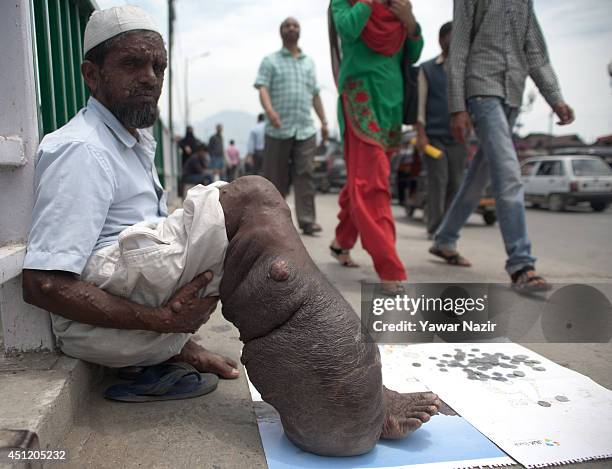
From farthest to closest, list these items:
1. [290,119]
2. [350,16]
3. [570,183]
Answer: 1. [570,183]
2. [290,119]
3. [350,16]

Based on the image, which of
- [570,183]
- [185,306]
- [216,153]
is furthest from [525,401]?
[216,153]

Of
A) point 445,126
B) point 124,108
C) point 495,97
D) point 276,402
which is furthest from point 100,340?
point 445,126

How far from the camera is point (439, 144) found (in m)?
5.39

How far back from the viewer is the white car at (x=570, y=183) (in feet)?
37.3

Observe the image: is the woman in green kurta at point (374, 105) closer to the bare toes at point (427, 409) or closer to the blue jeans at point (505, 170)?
the blue jeans at point (505, 170)

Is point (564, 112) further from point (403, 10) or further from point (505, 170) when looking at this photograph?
point (403, 10)

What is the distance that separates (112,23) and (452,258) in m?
3.05

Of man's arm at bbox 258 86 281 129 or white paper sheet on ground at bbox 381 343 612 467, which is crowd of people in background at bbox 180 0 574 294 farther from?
man's arm at bbox 258 86 281 129

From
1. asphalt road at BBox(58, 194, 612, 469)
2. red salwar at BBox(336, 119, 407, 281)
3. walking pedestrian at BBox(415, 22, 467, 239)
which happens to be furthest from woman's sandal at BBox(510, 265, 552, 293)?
walking pedestrian at BBox(415, 22, 467, 239)

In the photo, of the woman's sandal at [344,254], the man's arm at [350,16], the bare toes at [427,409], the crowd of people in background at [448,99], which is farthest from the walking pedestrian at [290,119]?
the bare toes at [427,409]

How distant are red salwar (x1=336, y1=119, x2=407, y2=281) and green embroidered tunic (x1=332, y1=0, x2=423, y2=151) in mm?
94

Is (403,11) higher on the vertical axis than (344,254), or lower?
higher

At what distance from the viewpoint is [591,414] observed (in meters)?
1.67

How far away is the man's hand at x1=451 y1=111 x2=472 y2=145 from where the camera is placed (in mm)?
3297
